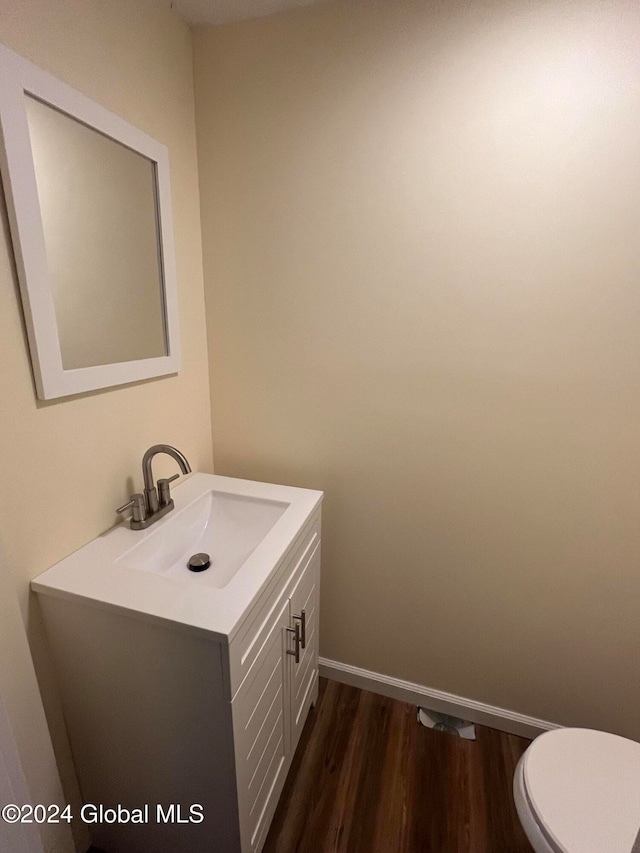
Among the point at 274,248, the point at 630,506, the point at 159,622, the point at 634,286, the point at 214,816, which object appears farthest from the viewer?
the point at 274,248

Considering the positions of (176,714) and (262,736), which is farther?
(262,736)

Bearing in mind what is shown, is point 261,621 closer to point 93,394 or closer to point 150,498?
point 150,498

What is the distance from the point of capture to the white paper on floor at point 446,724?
150 cm

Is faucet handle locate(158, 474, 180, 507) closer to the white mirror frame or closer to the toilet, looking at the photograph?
the white mirror frame

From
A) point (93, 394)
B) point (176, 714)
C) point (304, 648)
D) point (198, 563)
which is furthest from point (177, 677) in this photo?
point (93, 394)

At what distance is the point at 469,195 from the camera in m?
1.15

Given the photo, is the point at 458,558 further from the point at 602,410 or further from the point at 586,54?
the point at 586,54

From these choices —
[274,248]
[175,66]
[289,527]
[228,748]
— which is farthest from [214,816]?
[175,66]

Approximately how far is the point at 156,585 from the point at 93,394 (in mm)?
516

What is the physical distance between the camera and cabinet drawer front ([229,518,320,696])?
0.83 m

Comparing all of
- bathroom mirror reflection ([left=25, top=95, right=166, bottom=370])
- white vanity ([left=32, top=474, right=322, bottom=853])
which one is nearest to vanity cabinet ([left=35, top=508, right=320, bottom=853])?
white vanity ([left=32, top=474, right=322, bottom=853])

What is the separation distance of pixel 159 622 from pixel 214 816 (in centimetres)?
54

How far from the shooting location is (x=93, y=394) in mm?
1050

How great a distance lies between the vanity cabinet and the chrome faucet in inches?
10.6
